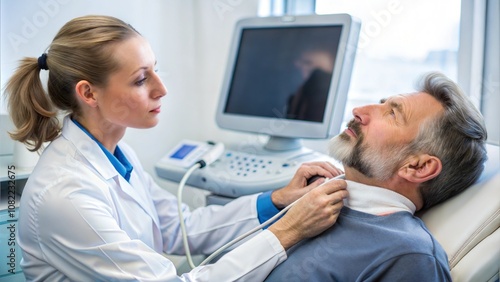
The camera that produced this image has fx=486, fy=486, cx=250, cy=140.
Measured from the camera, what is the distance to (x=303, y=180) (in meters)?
1.40

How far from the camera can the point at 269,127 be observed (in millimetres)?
1876

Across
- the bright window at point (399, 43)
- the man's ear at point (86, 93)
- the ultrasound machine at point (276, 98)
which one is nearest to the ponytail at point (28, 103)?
the man's ear at point (86, 93)

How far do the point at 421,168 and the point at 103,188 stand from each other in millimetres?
774

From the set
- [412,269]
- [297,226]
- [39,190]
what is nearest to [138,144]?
[39,190]

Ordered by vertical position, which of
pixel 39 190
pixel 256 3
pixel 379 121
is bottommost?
pixel 39 190

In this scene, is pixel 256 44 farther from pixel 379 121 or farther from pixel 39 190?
pixel 39 190

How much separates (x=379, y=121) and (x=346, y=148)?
105 mm

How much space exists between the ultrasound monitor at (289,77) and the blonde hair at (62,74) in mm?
698

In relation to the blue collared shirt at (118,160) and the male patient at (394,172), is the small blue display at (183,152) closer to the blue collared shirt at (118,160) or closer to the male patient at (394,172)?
the blue collared shirt at (118,160)

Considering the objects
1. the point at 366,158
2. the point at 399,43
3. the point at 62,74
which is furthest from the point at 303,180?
the point at 399,43

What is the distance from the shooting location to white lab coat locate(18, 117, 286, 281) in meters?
1.09

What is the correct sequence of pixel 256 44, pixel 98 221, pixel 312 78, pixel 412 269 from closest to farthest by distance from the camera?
pixel 412 269 < pixel 98 221 < pixel 312 78 < pixel 256 44

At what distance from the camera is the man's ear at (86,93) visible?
4.13 ft

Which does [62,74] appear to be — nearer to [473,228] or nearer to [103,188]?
[103,188]
